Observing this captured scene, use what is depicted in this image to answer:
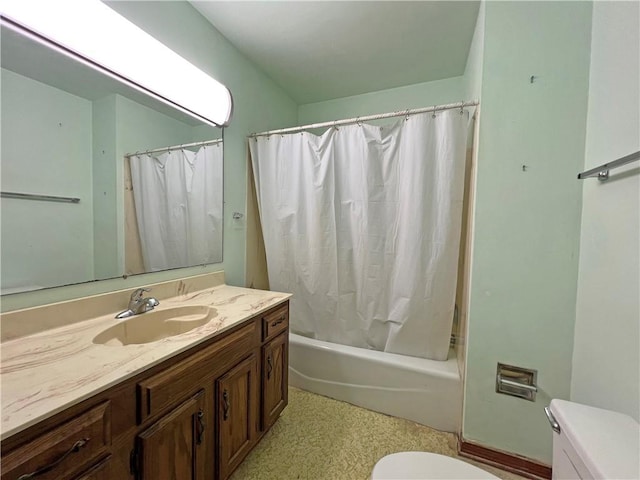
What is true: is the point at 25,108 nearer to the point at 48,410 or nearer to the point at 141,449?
the point at 48,410

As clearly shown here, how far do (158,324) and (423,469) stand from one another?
1207 mm

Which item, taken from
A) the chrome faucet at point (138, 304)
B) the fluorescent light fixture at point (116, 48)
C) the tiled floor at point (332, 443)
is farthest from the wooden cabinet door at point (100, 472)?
the fluorescent light fixture at point (116, 48)

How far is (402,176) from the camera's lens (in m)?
1.62

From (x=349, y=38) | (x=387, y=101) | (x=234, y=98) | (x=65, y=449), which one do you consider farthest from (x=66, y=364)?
(x=387, y=101)

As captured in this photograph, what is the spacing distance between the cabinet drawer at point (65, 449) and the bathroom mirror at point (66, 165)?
62 centimetres

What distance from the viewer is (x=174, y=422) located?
0.84m

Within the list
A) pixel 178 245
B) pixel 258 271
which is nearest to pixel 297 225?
pixel 258 271

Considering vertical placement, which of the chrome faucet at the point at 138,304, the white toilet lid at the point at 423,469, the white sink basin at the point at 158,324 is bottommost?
the white toilet lid at the point at 423,469

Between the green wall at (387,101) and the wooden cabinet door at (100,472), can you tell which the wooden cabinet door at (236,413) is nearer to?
the wooden cabinet door at (100,472)

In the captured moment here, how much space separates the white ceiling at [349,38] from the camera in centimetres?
147

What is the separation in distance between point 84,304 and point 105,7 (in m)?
1.21

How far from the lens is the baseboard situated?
4.06 feet

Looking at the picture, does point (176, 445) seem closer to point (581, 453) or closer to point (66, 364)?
point (66, 364)

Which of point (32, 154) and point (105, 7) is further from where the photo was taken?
point (105, 7)
